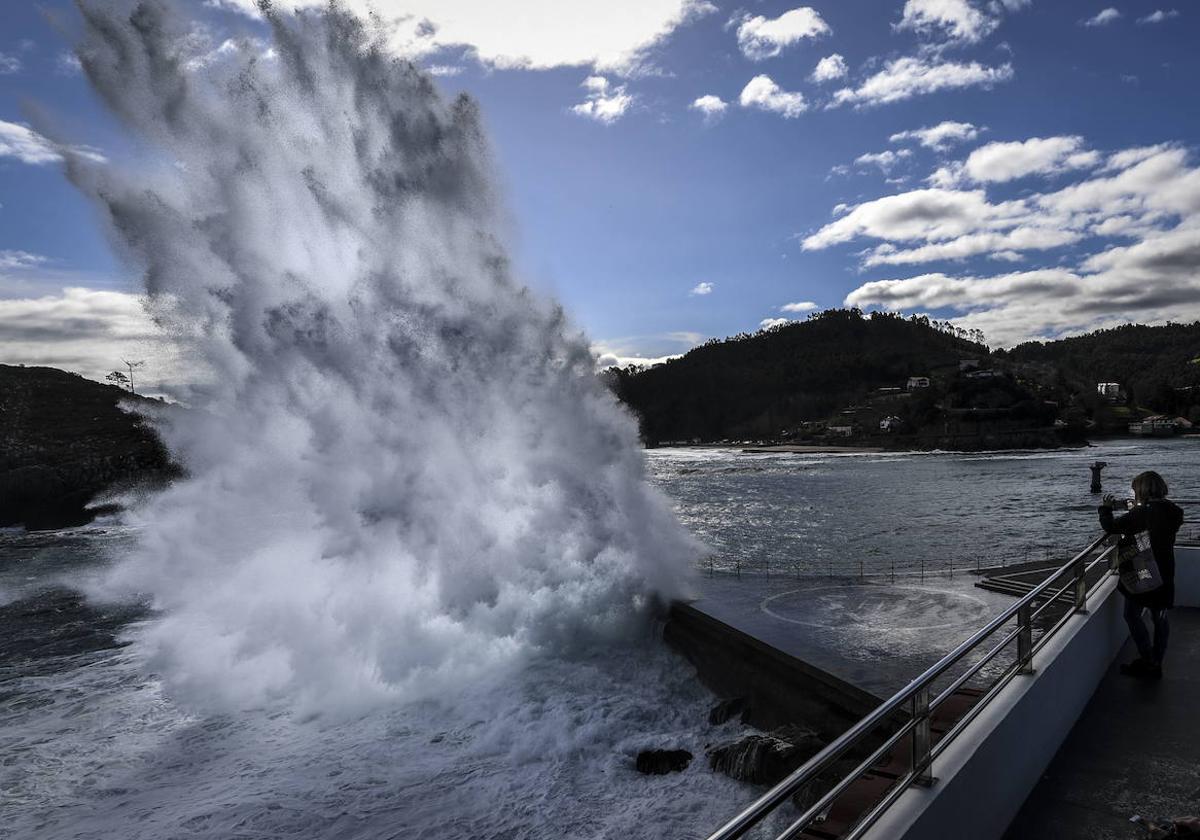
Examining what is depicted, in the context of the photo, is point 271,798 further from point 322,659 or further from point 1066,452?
point 1066,452

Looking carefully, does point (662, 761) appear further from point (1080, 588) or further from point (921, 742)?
point (921, 742)

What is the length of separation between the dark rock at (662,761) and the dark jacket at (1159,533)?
293 inches

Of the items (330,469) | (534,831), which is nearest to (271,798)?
(534,831)

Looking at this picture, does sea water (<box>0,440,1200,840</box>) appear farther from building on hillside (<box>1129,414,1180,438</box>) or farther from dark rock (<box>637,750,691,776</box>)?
building on hillside (<box>1129,414,1180,438</box>)

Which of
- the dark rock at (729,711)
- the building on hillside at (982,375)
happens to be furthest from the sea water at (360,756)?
the building on hillside at (982,375)

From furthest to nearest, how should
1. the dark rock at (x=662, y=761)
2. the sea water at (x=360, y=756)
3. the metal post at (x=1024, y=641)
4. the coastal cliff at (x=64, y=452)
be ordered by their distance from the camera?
the coastal cliff at (x=64, y=452)
the dark rock at (x=662, y=761)
the sea water at (x=360, y=756)
the metal post at (x=1024, y=641)

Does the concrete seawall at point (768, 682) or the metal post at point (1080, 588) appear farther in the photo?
the concrete seawall at point (768, 682)

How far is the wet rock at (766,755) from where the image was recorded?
1062 centimetres

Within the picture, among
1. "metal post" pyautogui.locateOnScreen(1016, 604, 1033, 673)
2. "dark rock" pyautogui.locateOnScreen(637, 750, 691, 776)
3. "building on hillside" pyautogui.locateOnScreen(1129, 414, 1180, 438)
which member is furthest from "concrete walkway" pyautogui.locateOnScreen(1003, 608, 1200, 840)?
"building on hillside" pyautogui.locateOnScreen(1129, 414, 1180, 438)

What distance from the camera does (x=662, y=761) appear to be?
38.8ft

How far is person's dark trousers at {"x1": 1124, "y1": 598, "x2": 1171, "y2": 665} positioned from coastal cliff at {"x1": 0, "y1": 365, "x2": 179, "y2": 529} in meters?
84.2

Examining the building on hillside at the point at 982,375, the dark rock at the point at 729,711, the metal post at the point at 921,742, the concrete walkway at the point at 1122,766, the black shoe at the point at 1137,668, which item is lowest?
the dark rock at the point at 729,711

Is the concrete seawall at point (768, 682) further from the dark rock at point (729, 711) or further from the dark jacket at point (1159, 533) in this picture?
the dark jacket at point (1159, 533)

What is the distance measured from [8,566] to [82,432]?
12343 centimetres
